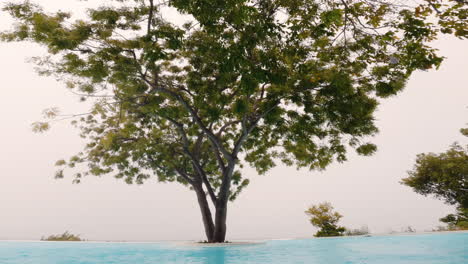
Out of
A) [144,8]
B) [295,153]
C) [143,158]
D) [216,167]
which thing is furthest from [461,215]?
[144,8]

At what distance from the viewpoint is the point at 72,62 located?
32.9 feet

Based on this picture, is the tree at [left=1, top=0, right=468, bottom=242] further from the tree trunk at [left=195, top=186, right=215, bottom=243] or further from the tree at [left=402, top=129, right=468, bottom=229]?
the tree at [left=402, top=129, right=468, bottom=229]

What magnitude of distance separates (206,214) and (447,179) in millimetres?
17861

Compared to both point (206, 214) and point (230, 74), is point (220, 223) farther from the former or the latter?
point (230, 74)

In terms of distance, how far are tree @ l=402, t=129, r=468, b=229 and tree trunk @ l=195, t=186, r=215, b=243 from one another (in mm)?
16830

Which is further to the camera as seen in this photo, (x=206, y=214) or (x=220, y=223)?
(x=206, y=214)

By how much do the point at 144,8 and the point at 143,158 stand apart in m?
8.58

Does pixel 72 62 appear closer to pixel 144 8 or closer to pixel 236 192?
pixel 144 8

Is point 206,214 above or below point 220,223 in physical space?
above

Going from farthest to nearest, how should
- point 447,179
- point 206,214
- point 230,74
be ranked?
1. point 447,179
2. point 206,214
3. point 230,74

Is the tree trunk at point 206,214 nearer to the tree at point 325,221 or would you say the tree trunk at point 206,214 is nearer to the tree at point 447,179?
the tree at point 325,221

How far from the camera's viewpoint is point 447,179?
934 inches

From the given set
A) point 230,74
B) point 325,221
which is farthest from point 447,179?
point 230,74

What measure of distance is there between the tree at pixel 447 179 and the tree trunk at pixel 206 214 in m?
16.8
